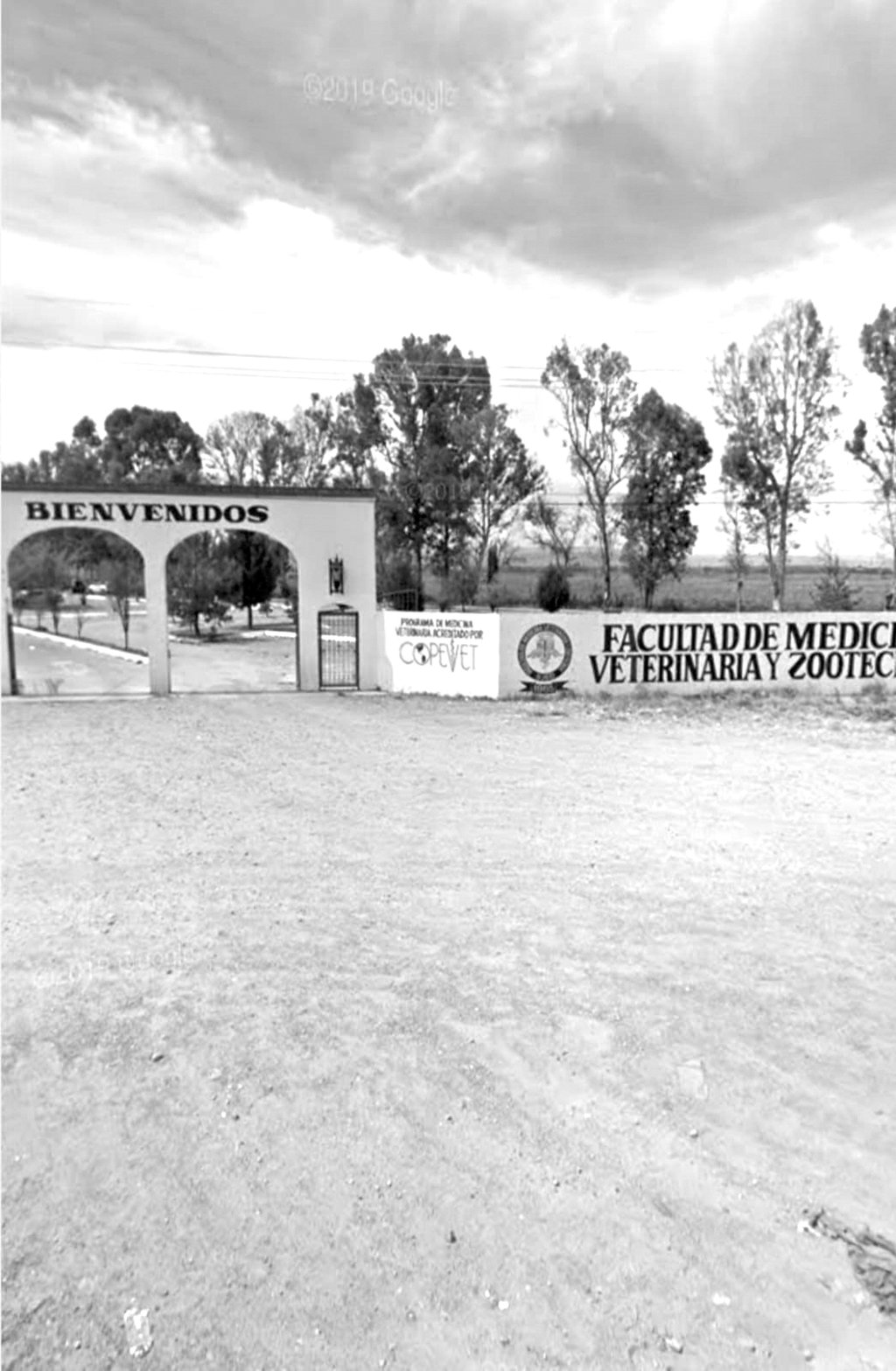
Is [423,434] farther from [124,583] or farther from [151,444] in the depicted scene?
[151,444]

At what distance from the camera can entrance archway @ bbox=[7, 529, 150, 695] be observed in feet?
71.3

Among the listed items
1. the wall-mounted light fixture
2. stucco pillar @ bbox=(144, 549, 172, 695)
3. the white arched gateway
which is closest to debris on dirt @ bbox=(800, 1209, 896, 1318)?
the white arched gateway

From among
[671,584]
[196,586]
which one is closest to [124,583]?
[196,586]

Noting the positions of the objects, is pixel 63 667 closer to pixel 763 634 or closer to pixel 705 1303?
pixel 763 634

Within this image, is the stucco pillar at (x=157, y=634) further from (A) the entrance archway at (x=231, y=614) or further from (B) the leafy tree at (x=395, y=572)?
(B) the leafy tree at (x=395, y=572)

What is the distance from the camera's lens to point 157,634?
62.3 feet

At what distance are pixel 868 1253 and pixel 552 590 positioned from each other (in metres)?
39.2

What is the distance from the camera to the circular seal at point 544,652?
17953 mm

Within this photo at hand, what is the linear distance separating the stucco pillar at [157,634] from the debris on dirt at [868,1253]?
18.0 meters

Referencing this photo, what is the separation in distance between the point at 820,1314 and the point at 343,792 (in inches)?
282

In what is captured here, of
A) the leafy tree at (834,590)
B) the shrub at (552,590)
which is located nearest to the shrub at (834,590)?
the leafy tree at (834,590)

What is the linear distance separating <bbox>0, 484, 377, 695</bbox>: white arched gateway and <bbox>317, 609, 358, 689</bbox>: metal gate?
118mm

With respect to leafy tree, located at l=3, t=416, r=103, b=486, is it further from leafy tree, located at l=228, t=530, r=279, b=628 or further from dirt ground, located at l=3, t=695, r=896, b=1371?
dirt ground, located at l=3, t=695, r=896, b=1371

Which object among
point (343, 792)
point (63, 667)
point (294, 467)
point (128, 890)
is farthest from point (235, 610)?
point (128, 890)
